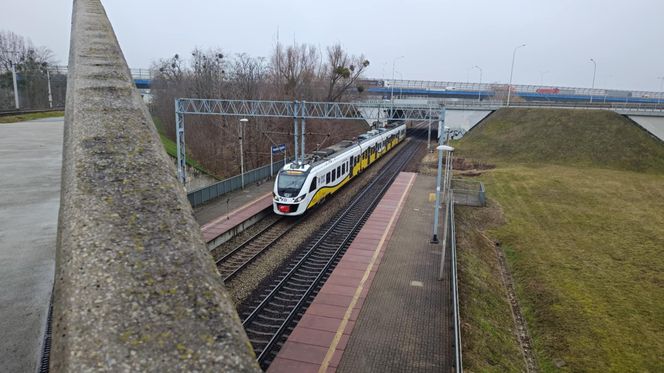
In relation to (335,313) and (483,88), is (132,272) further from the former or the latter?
(483,88)

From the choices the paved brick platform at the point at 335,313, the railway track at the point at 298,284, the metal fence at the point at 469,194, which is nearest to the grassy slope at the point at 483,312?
the paved brick platform at the point at 335,313

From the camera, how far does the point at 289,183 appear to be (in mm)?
20016

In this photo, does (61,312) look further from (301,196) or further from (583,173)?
(583,173)

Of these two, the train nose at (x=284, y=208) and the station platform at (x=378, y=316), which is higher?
the train nose at (x=284, y=208)

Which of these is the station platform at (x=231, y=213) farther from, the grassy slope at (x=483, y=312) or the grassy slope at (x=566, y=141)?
the grassy slope at (x=566, y=141)

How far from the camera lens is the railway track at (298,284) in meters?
10.6

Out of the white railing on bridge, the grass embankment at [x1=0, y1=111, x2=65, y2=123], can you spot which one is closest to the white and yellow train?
the grass embankment at [x1=0, y1=111, x2=65, y2=123]

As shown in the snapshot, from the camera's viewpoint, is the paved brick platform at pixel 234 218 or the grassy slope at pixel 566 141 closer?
the paved brick platform at pixel 234 218

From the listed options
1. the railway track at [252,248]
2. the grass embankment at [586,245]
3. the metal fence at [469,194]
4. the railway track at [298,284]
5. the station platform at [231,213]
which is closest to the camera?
the railway track at [298,284]

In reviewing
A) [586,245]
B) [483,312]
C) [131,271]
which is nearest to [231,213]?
[483,312]

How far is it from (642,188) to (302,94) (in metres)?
33.0

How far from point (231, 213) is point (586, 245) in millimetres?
16514

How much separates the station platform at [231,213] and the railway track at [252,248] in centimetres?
95

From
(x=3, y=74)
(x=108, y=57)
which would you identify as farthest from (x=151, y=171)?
(x=3, y=74)
